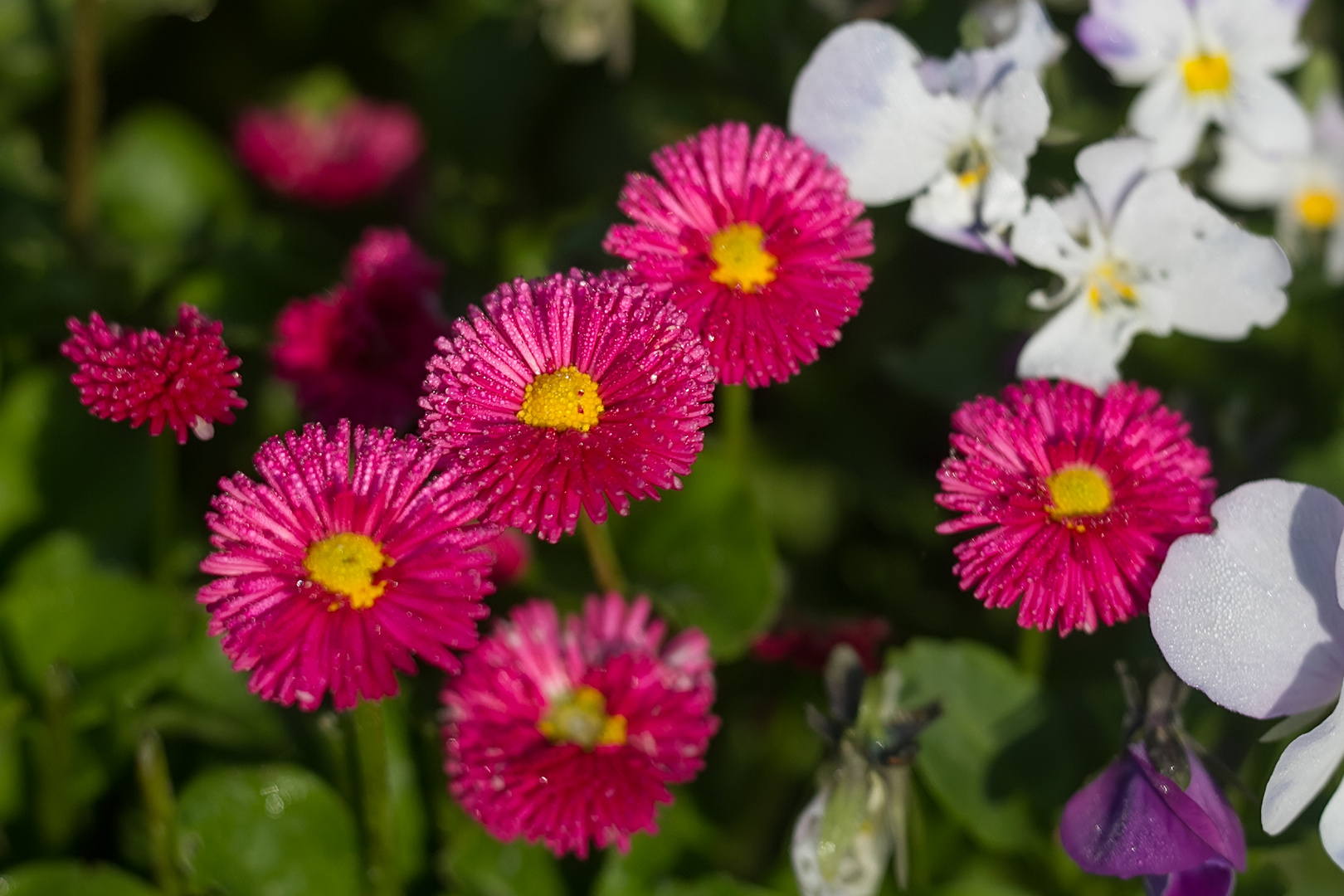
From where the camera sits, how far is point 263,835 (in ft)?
2.20

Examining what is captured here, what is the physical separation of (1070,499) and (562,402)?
24 cm

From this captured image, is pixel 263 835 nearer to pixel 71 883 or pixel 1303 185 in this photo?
pixel 71 883

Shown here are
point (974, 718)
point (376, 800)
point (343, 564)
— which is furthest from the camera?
point (974, 718)

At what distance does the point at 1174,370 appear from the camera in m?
0.99

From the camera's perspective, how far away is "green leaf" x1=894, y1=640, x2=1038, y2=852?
0.71 meters

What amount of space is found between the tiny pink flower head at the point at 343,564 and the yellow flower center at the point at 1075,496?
10.4 inches

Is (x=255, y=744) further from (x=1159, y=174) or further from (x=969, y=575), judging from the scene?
(x=1159, y=174)

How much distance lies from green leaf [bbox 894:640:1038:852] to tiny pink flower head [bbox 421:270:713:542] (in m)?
0.27

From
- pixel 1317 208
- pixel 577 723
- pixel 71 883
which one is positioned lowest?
pixel 71 883

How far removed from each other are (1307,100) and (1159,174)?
398 millimetres

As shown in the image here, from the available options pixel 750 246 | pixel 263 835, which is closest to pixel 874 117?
pixel 750 246

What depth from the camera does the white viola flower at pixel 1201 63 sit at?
71 centimetres

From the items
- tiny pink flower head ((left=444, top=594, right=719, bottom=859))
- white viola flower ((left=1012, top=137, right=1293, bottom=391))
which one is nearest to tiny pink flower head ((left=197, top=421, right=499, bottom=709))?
tiny pink flower head ((left=444, top=594, right=719, bottom=859))

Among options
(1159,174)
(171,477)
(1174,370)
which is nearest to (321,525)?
(171,477)
